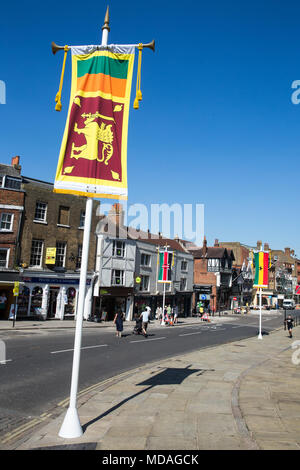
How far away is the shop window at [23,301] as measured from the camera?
28078mm

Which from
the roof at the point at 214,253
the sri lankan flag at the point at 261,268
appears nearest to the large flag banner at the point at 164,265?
the sri lankan flag at the point at 261,268

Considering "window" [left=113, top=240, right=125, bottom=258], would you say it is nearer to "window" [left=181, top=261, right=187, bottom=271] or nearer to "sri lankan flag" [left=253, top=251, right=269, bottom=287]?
"sri lankan flag" [left=253, top=251, right=269, bottom=287]

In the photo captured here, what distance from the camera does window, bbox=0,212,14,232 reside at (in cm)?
2742

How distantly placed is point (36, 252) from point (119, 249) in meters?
8.88

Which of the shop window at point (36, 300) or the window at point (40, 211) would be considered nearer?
the shop window at point (36, 300)

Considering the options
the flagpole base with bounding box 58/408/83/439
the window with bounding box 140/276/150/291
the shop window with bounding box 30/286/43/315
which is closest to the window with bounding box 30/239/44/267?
the shop window with bounding box 30/286/43/315

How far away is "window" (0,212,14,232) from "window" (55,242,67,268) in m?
4.59

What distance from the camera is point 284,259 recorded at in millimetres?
123812

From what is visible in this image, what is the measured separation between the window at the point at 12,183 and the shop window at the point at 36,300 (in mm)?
8366

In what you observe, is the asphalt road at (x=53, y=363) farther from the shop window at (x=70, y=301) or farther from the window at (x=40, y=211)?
the window at (x=40, y=211)

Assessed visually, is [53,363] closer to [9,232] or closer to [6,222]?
[9,232]

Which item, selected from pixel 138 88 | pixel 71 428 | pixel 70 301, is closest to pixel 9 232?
pixel 70 301

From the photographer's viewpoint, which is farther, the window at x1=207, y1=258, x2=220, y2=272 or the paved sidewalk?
the window at x1=207, y1=258, x2=220, y2=272
